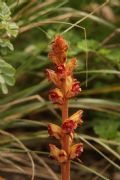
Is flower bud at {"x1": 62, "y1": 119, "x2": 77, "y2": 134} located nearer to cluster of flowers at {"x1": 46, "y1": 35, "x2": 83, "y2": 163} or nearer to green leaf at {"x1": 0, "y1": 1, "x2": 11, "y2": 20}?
cluster of flowers at {"x1": 46, "y1": 35, "x2": 83, "y2": 163}

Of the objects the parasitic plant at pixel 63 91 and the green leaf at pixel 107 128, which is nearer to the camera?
the parasitic plant at pixel 63 91

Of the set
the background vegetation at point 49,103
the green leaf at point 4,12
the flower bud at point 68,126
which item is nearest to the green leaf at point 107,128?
the background vegetation at point 49,103

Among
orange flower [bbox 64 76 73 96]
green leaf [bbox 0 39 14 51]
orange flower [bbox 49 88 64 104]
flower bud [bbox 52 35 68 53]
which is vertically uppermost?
green leaf [bbox 0 39 14 51]

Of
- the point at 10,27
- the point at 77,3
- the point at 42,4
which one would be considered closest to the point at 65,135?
the point at 10,27

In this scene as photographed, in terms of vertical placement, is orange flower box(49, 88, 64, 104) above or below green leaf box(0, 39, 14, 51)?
below

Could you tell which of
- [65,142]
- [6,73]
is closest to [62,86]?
[65,142]

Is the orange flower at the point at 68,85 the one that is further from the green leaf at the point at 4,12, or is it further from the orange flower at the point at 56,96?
the green leaf at the point at 4,12

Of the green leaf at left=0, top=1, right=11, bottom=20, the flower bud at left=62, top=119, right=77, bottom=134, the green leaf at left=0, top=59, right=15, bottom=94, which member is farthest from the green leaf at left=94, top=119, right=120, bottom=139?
the flower bud at left=62, top=119, right=77, bottom=134

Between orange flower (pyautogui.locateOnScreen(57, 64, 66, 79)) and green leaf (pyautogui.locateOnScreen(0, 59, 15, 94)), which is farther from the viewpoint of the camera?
green leaf (pyautogui.locateOnScreen(0, 59, 15, 94))

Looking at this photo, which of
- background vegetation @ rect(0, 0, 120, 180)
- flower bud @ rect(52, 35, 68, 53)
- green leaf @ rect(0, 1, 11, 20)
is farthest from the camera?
background vegetation @ rect(0, 0, 120, 180)

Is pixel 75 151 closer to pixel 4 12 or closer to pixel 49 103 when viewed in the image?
pixel 4 12

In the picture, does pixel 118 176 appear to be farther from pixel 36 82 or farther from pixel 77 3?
pixel 77 3
